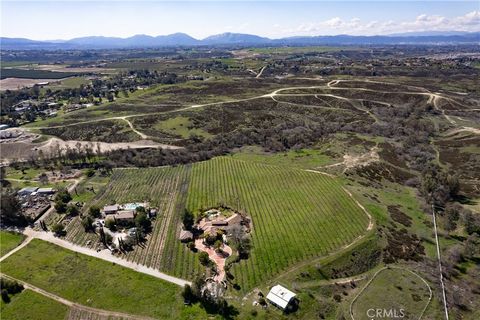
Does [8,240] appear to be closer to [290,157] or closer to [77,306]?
[77,306]

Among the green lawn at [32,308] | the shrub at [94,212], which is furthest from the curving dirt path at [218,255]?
the shrub at [94,212]

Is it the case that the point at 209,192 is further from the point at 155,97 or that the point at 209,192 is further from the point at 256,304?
→ the point at 155,97

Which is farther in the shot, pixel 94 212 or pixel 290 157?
pixel 290 157

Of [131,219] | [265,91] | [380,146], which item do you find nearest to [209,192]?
[131,219]

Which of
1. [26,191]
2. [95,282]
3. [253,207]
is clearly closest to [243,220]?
[253,207]

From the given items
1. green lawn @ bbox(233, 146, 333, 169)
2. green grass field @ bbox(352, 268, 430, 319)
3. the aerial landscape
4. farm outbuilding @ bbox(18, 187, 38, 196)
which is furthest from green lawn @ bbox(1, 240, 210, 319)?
green lawn @ bbox(233, 146, 333, 169)
